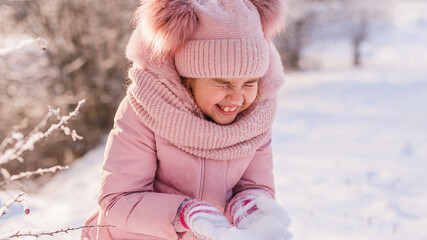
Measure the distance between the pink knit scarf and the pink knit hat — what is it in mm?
103

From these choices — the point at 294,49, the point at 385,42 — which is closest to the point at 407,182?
the point at 294,49

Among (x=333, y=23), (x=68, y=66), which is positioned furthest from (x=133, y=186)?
(x=333, y=23)

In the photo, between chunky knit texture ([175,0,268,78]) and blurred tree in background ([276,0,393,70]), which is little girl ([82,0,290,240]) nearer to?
chunky knit texture ([175,0,268,78])

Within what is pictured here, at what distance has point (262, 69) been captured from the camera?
1776 millimetres

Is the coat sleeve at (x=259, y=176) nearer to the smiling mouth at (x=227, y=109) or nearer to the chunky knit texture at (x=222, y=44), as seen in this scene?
the smiling mouth at (x=227, y=109)

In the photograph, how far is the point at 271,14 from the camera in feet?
6.13

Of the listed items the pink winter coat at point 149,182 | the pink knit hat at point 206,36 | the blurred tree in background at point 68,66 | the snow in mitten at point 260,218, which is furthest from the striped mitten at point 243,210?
the blurred tree in background at point 68,66

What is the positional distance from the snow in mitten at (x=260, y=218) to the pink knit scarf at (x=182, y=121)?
222 millimetres

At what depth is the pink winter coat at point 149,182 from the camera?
5.31 ft

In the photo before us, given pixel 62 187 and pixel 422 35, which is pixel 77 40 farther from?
pixel 422 35

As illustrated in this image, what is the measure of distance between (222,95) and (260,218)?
0.53m

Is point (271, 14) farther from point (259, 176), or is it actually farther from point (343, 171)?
point (343, 171)

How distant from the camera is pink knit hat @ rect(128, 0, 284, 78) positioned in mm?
1672

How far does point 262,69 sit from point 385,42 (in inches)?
869
